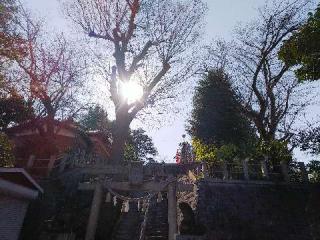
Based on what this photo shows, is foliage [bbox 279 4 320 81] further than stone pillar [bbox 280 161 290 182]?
No

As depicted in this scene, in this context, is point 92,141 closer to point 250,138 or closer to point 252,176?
point 250,138

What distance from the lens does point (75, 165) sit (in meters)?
19.4

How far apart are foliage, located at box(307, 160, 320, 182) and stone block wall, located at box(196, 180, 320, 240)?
1016 millimetres

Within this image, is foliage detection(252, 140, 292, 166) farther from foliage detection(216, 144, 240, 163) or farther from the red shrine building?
the red shrine building

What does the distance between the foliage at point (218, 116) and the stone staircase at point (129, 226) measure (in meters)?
8.41

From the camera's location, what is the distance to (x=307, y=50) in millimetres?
12023

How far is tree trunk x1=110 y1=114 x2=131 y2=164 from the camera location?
69.7ft

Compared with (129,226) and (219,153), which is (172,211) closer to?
(129,226)

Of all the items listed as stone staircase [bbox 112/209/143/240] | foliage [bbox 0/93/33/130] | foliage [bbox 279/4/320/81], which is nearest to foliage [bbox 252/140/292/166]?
foliage [bbox 279/4/320/81]

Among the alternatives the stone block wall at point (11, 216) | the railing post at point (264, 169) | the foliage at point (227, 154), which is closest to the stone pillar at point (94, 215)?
the stone block wall at point (11, 216)

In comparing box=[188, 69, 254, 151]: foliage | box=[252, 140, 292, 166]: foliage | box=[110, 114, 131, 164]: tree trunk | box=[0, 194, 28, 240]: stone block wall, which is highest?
box=[188, 69, 254, 151]: foliage

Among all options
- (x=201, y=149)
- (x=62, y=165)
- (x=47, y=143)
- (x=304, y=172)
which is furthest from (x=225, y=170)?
(x=47, y=143)

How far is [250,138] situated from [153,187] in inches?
465

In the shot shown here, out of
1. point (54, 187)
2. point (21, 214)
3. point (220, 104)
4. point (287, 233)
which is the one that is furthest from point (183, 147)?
point (21, 214)
